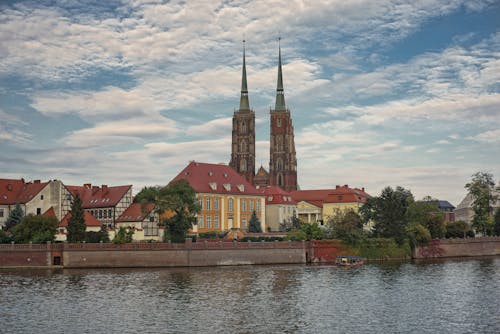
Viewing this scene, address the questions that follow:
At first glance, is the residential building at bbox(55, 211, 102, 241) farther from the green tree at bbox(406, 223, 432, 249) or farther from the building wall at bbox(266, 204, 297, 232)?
the building wall at bbox(266, 204, 297, 232)

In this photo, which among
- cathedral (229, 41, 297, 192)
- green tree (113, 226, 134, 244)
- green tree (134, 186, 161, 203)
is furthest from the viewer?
cathedral (229, 41, 297, 192)

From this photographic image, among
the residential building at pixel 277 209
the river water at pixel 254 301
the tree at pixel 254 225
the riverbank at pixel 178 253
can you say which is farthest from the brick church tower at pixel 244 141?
the river water at pixel 254 301

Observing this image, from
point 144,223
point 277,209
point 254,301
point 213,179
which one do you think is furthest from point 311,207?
point 254,301

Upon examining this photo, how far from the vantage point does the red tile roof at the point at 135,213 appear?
94.6 metres

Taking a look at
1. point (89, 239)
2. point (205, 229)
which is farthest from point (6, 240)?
point (205, 229)

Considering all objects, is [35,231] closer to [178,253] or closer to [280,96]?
[178,253]

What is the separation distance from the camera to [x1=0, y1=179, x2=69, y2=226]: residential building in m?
99.8

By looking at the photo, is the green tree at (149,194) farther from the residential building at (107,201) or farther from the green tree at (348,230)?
the green tree at (348,230)

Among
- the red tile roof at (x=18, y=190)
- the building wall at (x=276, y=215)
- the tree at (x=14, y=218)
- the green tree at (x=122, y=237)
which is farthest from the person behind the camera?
the building wall at (x=276, y=215)

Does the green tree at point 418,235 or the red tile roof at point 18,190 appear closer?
the green tree at point 418,235

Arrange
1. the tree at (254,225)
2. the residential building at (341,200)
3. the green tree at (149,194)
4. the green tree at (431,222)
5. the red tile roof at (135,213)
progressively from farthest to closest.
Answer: the residential building at (341,200) < the tree at (254,225) < the green tree at (431,222) < the red tile roof at (135,213) < the green tree at (149,194)

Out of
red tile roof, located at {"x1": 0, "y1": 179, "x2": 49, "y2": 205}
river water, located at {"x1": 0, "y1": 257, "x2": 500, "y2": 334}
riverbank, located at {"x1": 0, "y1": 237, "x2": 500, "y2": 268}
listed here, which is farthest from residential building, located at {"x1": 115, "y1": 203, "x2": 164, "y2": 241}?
river water, located at {"x1": 0, "y1": 257, "x2": 500, "y2": 334}

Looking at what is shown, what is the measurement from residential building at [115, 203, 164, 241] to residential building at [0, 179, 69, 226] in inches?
439

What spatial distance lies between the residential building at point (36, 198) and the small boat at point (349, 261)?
4511 centimetres
